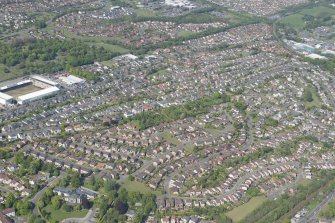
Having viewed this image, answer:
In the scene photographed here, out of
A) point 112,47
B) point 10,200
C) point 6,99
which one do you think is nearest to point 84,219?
point 10,200

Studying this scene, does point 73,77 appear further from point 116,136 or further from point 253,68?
point 253,68

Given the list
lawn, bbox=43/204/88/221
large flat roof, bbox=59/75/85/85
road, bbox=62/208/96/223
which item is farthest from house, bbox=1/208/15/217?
large flat roof, bbox=59/75/85/85

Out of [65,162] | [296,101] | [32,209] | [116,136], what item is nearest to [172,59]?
[296,101]

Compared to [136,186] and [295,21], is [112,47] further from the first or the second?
[136,186]

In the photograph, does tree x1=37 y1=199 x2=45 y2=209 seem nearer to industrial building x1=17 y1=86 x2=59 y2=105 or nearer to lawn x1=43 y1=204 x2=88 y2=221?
lawn x1=43 y1=204 x2=88 y2=221

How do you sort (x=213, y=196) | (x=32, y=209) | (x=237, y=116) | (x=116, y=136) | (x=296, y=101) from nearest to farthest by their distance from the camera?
1. (x=32, y=209)
2. (x=213, y=196)
3. (x=116, y=136)
4. (x=237, y=116)
5. (x=296, y=101)

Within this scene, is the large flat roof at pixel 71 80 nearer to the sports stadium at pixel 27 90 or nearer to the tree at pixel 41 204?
the sports stadium at pixel 27 90
